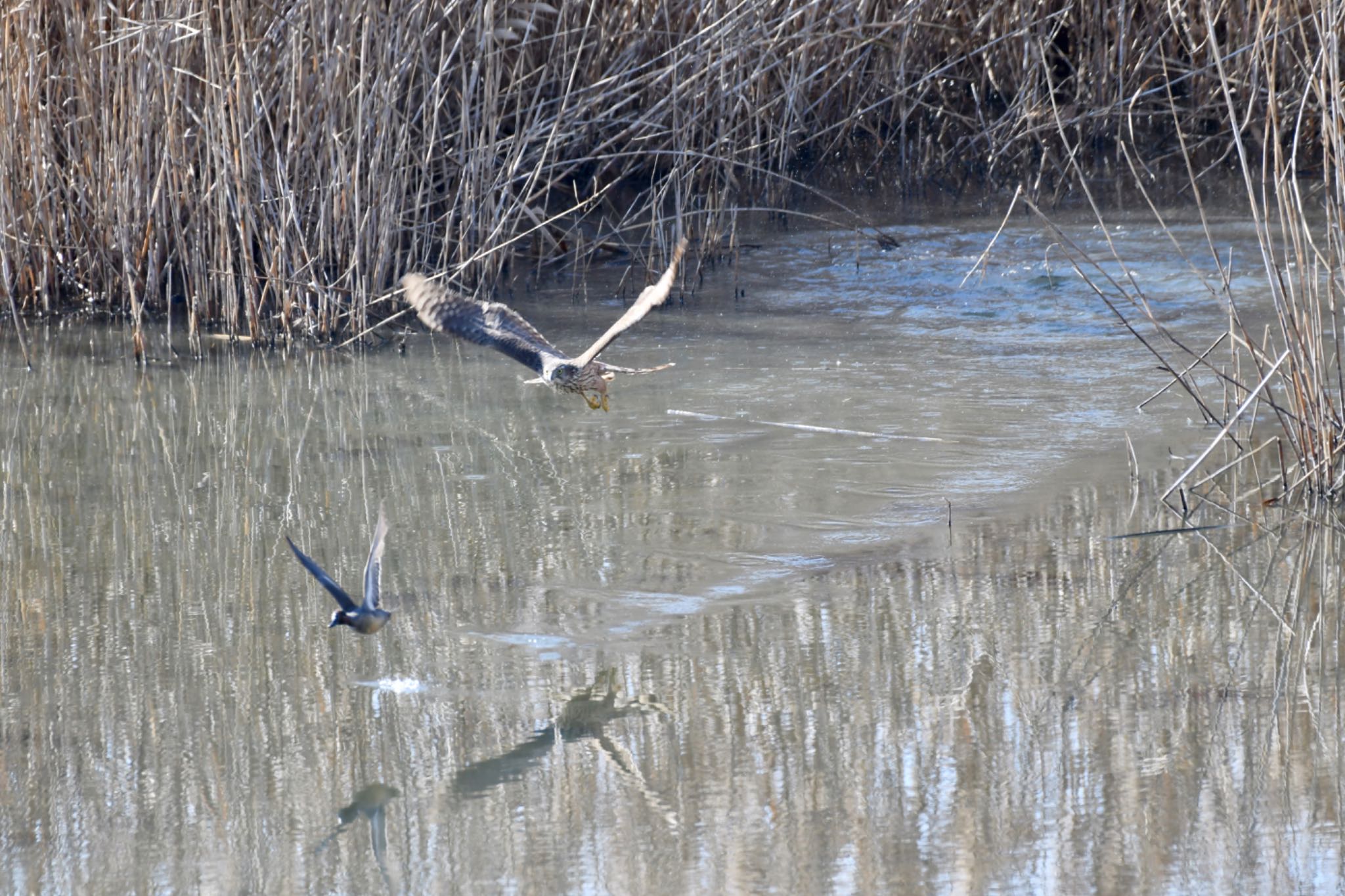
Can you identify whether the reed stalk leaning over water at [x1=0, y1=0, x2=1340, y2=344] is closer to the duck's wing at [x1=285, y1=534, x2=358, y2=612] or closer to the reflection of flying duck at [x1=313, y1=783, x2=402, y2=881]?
the duck's wing at [x1=285, y1=534, x2=358, y2=612]

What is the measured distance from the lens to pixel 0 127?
5703 mm

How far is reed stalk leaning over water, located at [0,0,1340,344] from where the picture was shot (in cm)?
550

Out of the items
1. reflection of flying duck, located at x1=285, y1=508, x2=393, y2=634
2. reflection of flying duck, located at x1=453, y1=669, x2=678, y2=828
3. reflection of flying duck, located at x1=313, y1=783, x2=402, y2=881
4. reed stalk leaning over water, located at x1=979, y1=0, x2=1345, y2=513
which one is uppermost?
reed stalk leaning over water, located at x1=979, y1=0, x2=1345, y2=513

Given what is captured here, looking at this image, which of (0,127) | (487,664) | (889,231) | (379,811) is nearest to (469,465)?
(487,664)

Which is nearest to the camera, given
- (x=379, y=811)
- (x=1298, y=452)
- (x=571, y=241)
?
(x=379, y=811)

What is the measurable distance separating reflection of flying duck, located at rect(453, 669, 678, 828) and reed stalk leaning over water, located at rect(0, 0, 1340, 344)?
2.65 meters

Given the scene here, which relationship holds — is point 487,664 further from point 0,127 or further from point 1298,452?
point 0,127

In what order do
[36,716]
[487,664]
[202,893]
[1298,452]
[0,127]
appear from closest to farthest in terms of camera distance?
[202,893], [36,716], [487,664], [1298,452], [0,127]

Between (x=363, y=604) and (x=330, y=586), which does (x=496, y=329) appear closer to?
(x=363, y=604)

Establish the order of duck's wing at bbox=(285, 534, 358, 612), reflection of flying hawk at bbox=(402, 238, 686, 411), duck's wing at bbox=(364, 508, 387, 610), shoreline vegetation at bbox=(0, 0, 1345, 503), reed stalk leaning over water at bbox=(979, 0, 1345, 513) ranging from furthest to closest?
shoreline vegetation at bbox=(0, 0, 1345, 503), reflection of flying hawk at bbox=(402, 238, 686, 411), reed stalk leaning over water at bbox=(979, 0, 1345, 513), duck's wing at bbox=(364, 508, 387, 610), duck's wing at bbox=(285, 534, 358, 612)

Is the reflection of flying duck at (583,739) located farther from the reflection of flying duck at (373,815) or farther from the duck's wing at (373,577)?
the duck's wing at (373,577)

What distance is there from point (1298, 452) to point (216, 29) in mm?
3961

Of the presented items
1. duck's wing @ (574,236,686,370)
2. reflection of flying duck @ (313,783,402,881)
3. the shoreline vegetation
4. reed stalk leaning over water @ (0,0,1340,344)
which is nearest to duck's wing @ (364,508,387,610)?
reflection of flying duck @ (313,783,402,881)

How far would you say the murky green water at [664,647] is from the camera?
2227 mm
